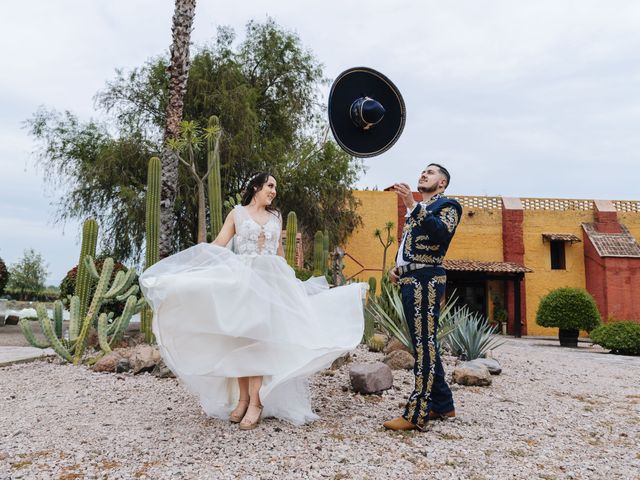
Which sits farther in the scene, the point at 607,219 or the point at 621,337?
the point at 607,219

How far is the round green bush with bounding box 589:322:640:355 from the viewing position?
11.2 m

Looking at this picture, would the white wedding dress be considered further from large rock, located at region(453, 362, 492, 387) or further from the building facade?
the building facade

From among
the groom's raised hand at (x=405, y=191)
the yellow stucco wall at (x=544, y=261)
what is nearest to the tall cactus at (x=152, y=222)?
the groom's raised hand at (x=405, y=191)

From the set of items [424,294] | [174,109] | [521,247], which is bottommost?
[424,294]

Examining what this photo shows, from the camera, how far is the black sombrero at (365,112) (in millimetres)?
3744

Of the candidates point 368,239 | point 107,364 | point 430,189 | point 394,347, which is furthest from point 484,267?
point 430,189

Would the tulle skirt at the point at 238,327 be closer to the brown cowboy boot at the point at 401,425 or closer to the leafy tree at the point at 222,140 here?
the brown cowboy boot at the point at 401,425

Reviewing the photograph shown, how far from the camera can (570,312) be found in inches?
563

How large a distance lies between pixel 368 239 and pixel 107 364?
1569cm

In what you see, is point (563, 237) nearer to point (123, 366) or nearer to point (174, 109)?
point (174, 109)

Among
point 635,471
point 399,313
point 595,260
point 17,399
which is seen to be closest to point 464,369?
point 399,313

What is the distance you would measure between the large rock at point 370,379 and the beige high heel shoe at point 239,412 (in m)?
1.35

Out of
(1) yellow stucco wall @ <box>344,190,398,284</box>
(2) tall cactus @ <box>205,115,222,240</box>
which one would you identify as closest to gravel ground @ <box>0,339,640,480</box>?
(2) tall cactus @ <box>205,115,222,240</box>

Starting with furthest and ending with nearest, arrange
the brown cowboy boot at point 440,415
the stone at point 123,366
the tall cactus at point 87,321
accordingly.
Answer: the tall cactus at point 87,321 < the stone at point 123,366 < the brown cowboy boot at point 440,415
